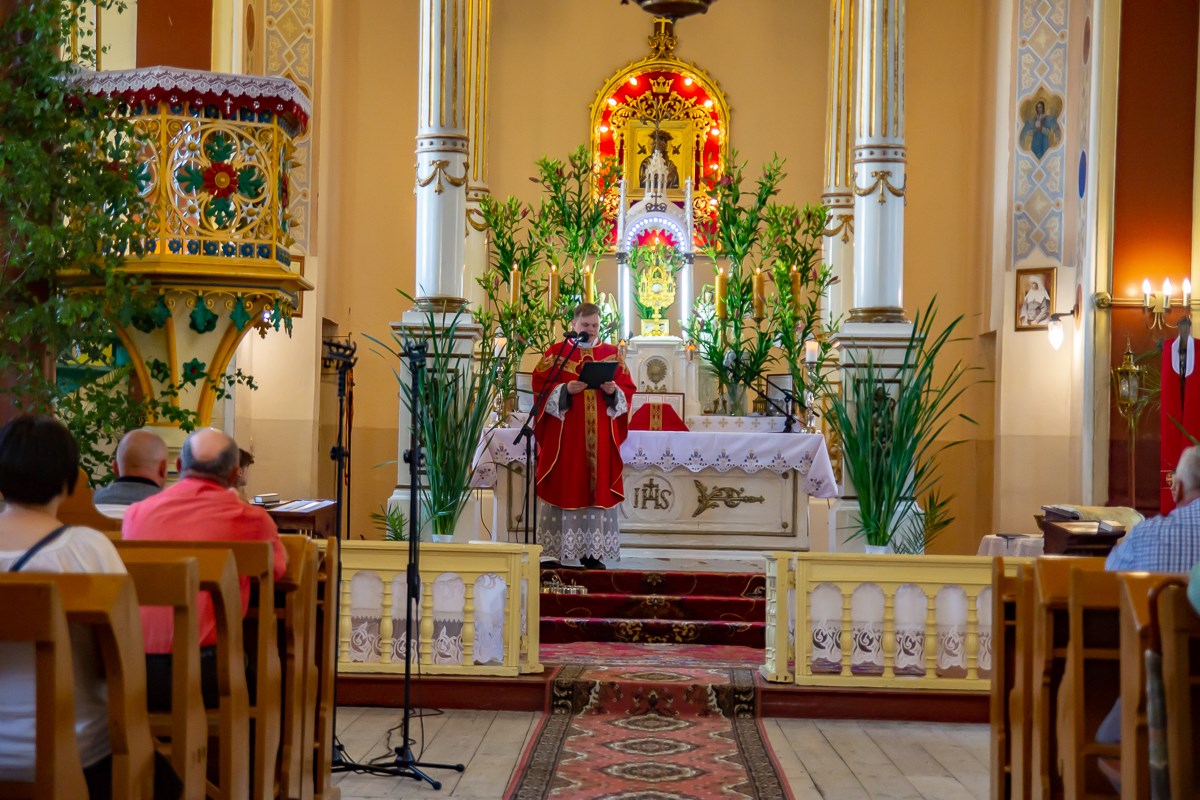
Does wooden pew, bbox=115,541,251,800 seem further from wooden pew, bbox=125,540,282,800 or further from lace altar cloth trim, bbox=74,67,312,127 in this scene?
lace altar cloth trim, bbox=74,67,312,127

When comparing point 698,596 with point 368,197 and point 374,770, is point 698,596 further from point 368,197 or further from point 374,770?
point 368,197

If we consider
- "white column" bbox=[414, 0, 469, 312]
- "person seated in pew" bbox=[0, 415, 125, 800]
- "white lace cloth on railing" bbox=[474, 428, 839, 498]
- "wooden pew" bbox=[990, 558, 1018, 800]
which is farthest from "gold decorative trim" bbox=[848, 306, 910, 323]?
"person seated in pew" bbox=[0, 415, 125, 800]

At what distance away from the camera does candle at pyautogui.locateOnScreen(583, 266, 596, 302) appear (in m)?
11.4

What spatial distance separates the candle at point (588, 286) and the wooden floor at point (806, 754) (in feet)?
17.1

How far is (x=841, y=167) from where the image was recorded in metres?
13.0

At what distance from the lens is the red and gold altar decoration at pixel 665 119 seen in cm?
1480

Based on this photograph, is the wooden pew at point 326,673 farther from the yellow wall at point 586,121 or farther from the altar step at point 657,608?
the yellow wall at point 586,121

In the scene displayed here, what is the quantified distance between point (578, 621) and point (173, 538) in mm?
4137

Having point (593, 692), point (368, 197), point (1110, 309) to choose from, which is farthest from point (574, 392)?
point (368, 197)

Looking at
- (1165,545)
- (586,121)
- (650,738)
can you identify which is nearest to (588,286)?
(586,121)

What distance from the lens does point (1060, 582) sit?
4.01 meters

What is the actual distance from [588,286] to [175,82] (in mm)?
5626

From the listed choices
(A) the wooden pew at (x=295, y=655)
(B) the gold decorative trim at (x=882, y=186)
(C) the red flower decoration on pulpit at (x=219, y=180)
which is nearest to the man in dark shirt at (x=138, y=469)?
(A) the wooden pew at (x=295, y=655)

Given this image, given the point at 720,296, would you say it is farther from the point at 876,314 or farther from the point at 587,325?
the point at 587,325
